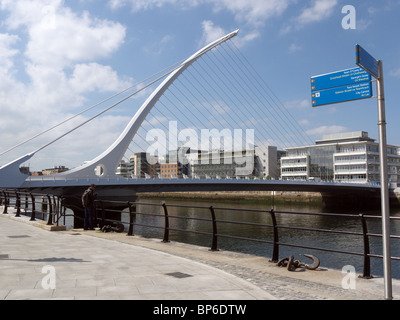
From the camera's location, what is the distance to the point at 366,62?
4.85 m

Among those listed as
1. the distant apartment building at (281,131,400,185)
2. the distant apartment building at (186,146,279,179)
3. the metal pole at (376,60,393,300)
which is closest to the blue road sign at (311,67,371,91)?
the metal pole at (376,60,393,300)

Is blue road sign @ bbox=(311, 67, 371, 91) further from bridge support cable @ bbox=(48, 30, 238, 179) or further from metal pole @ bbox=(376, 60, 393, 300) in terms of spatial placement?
bridge support cable @ bbox=(48, 30, 238, 179)

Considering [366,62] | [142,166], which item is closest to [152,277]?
[366,62]

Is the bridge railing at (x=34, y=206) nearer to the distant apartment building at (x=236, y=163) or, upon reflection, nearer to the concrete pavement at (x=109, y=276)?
the concrete pavement at (x=109, y=276)

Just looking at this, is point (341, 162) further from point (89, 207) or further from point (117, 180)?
point (89, 207)

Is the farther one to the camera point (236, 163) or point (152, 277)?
point (236, 163)

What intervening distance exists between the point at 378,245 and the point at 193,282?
21.1 m

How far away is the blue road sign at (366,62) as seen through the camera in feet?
15.6

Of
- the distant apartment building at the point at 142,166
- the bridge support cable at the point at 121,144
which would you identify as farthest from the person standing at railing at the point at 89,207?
the distant apartment building at the point at 142,166

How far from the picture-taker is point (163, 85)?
1786 inches

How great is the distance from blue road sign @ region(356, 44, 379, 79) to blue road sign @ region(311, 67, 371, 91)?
106 millimetres

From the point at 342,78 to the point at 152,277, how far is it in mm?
4151

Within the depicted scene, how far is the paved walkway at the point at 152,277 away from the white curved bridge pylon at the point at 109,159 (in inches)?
1004
